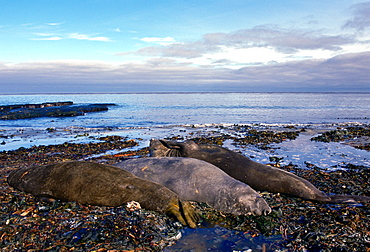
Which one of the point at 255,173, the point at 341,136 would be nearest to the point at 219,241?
the point at 255,173

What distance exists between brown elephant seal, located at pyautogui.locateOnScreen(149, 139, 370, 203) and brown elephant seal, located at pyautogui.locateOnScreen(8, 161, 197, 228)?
2.26 meters

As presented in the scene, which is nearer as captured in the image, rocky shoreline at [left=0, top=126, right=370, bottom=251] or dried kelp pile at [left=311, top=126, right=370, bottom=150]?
rocky shoreline at [left=0, top=126, right=370, bottom=251]

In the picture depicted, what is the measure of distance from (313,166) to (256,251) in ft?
20.3

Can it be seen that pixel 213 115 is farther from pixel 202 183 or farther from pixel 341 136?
pixel 202 183

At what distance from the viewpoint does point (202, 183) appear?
18.8ft

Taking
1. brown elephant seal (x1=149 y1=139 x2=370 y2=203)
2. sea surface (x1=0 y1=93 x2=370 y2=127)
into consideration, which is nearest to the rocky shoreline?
brown elephant seal (x1=149 y1=139 x2=370 y2=203)

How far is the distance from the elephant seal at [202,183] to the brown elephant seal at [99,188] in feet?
1.96

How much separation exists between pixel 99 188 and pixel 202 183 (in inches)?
80.4

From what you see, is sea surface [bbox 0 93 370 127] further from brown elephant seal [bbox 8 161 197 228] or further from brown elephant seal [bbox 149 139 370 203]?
brown elephant seal [bbox 8 161 197 228]

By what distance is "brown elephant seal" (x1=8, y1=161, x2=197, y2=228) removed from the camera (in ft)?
16.3

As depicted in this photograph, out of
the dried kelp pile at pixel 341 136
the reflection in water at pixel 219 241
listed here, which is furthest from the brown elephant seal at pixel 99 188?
the dried kelp pile at pixel 341 136

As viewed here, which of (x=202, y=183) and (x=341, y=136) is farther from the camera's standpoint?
(x=341, y=136)

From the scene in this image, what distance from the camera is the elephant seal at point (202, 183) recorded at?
523 centimetres

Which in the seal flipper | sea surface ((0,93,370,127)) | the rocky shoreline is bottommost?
sea surface ((0,93,370,127))
